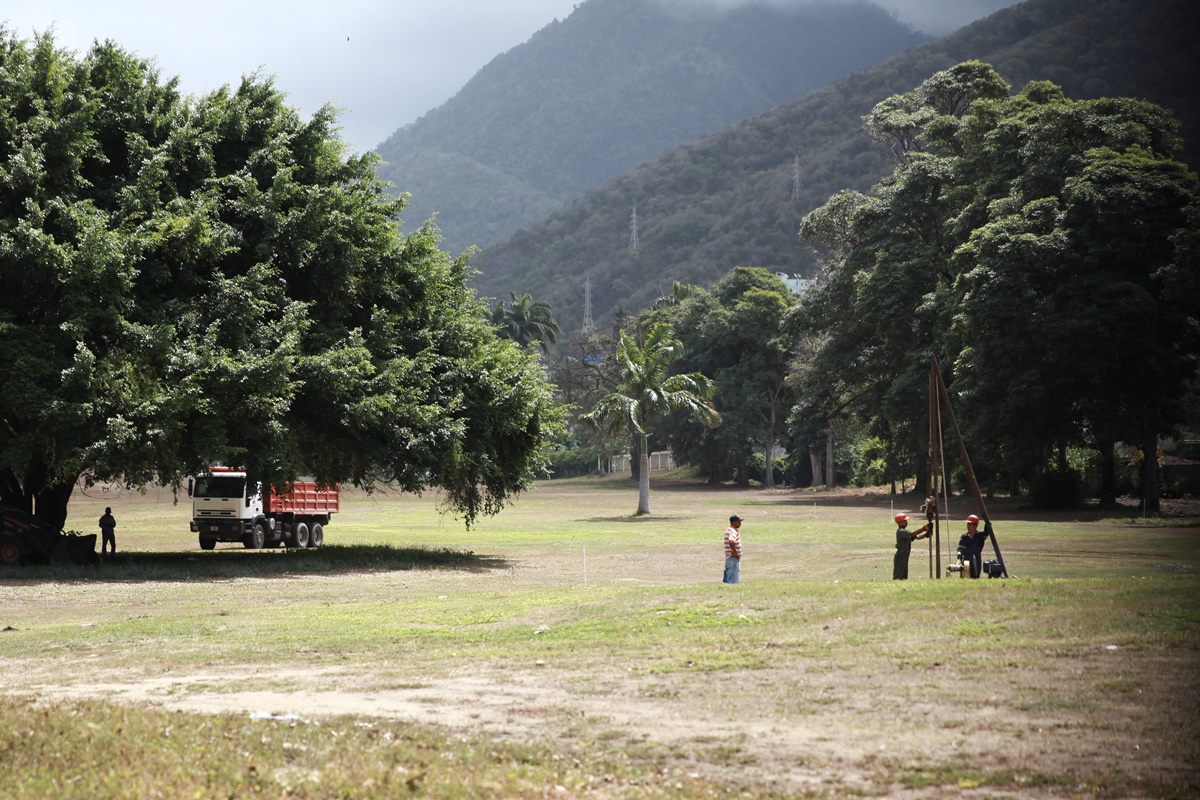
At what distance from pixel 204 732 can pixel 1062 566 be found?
71.6ft

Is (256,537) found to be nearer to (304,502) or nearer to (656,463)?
(304,502)

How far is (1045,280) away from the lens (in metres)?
49.1

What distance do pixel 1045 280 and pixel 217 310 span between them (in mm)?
34844

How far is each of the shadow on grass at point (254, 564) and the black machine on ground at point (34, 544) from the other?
0.61 meters

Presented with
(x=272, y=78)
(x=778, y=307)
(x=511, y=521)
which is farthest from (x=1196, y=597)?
(x=778, y=307)

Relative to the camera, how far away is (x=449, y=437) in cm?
3088

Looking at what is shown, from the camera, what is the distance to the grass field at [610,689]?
836cm

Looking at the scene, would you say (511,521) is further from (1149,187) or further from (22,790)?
(22,790)

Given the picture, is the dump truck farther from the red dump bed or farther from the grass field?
the grass field

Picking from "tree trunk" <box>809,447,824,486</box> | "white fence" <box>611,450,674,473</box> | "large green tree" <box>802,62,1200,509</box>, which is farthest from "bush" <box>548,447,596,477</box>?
"large green tree" <box>802,62,1200,509</box>

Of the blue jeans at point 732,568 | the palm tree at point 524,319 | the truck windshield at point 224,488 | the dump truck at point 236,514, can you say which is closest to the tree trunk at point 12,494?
the dump truck at point 236,514

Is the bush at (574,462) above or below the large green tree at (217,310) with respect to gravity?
below

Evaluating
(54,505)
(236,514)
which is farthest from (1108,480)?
(54,505)

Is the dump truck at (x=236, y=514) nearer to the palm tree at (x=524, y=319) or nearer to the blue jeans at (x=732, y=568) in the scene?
the blue jeans at (x=732, y=568)
